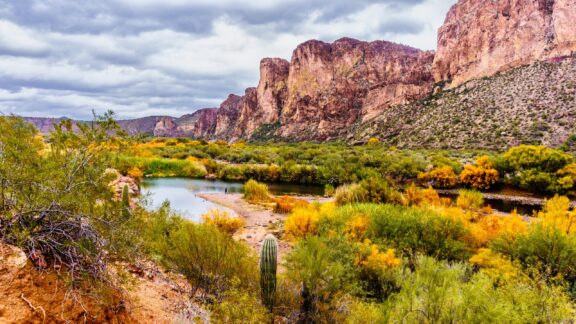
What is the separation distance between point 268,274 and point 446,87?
8297 centimetres

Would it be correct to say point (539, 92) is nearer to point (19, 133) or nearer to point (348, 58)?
point (19, 133)

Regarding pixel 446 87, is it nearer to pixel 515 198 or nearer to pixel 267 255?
pixel 515 198

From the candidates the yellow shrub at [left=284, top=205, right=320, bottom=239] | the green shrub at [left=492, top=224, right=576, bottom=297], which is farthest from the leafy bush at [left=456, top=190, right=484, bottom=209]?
the yellow shrub at [left=284, top=205, right=320, bottom=239]

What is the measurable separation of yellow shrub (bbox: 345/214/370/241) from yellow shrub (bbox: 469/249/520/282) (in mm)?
3413

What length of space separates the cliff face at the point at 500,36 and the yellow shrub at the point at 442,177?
136 ft

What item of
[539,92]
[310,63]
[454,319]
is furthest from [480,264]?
[310,63]

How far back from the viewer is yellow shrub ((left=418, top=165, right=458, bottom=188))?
32.2 metres

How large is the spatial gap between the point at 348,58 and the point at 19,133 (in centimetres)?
13831

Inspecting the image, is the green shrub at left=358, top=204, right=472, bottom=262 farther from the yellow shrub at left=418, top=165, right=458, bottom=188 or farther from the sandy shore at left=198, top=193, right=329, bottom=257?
the yellow shrub at left=418, top=165, right=458, bottom=188

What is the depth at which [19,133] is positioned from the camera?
474 cm

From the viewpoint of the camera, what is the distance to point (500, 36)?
7638 centimetres

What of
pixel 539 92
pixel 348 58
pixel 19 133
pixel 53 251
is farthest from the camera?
pixel 348 58

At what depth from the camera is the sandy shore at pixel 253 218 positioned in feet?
48.2

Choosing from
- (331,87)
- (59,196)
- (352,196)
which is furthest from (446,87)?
(59,196)
